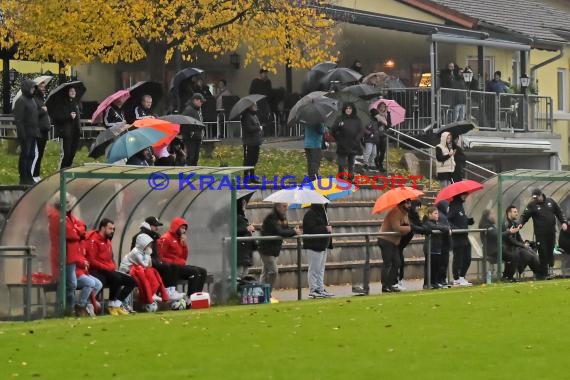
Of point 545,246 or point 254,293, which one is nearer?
point 254,293

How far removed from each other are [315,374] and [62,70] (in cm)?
2780

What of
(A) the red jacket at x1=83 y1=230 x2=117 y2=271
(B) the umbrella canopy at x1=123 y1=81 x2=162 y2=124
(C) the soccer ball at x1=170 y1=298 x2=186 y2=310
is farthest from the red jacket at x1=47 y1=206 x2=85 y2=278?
(B) the umbrella canopy at x1=123 y1=81 x2=162 y2=124

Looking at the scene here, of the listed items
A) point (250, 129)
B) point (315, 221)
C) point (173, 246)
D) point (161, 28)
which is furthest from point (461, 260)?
point (161, 28)

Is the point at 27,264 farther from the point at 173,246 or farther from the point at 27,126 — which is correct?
the point at 27,126

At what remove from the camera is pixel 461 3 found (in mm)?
53406

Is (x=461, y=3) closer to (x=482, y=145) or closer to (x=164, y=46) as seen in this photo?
(x=482, y=145)

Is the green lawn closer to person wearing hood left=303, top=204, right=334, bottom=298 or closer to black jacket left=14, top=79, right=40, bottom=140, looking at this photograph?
person wearing hood left=303, top=204, right=334, bottom=298

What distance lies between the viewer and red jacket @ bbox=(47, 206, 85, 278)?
22200mm

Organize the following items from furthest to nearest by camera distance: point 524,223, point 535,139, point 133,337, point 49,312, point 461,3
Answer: point 461,3 → point 535,139 → point 524,223 → point 49,312 → point 133,337

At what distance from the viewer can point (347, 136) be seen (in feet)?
111

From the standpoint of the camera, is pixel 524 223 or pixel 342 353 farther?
pixel 524 223

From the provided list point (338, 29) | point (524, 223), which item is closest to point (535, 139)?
point (338, 29)

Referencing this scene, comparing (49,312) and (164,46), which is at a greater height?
(164,46)

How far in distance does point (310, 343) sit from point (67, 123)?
1290 cm
